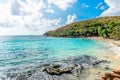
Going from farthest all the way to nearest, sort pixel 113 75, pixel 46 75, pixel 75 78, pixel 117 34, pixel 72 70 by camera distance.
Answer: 1. pixel 117 34
2. pixel 72 70
3. pixel 46 75
4. pixel 75 78
5. pixel 113 75

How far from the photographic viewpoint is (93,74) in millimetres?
28672

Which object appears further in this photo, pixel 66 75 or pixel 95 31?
pixel 95 31

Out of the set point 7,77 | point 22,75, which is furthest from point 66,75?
point 7,77

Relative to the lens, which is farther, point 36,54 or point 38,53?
point 38,53

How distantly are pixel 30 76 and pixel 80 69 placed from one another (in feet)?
26.7

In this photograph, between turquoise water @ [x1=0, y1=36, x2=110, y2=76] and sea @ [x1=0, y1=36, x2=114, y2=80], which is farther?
turquoise water @ [x1=0, y1=36, x2=110, y2=76]

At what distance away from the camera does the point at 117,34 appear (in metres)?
111

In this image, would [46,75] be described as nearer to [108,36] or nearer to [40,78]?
[40,78]

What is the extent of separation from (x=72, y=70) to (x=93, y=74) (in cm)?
423

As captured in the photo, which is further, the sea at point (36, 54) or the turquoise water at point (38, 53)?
the turquoise water at point (38, 53)

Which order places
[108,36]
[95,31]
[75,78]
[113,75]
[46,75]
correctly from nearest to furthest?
1. [113,75]
2. [75,78]
3. [46,75]
4. [108,36]
5. [95,31]

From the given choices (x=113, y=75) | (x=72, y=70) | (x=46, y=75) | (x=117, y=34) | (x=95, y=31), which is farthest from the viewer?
(x=95, y=31)

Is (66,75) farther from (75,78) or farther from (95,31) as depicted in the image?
(95,31)

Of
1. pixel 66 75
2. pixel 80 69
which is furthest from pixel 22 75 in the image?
pixel 80 69
